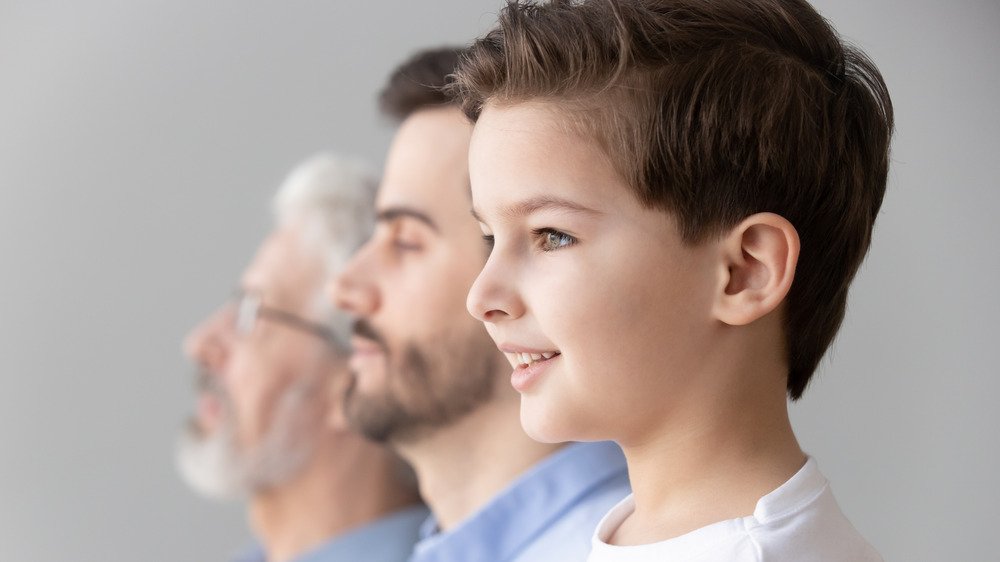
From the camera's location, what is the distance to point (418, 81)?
180 cm

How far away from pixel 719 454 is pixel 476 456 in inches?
31.3

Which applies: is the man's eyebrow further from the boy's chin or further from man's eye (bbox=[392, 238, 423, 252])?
the boy's chin

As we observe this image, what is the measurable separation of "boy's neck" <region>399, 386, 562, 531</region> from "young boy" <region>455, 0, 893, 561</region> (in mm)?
689

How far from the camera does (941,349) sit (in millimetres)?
1882

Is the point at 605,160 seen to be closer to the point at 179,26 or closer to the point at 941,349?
the point at 941,349

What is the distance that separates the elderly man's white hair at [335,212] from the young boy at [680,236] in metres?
1.21

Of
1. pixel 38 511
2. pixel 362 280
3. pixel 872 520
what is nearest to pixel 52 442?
pixel 38 511

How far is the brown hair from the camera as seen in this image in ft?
5.83

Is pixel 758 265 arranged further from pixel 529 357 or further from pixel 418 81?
pixel 418 81

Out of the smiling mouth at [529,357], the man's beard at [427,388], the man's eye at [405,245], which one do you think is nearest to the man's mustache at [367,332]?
the man's beard at [427,388]

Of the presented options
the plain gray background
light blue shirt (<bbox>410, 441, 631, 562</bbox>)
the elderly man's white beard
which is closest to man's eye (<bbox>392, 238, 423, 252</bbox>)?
light blue shirt (<bbox>410, 441, 631, 562</bbox>)

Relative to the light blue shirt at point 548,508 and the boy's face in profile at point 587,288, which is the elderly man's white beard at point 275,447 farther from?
the boy's face in profile at point 587,288

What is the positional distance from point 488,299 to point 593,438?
0.15 m

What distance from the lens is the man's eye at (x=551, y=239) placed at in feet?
3.03
